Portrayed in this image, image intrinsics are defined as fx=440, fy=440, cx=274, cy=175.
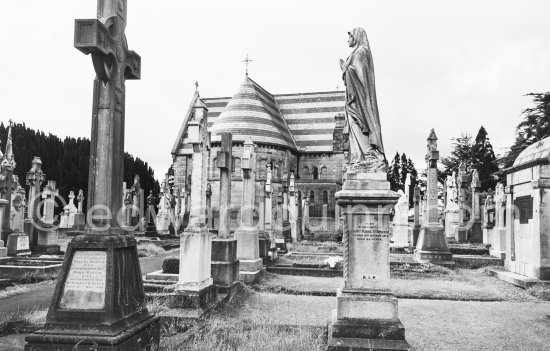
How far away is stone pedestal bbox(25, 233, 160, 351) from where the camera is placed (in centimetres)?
418

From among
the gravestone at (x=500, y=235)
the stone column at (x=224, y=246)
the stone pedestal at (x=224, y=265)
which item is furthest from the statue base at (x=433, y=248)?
the stone pedestal at (x=224, y=265)

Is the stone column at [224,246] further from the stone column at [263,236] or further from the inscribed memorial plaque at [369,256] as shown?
the inscribed memorial plaque at [369,256]

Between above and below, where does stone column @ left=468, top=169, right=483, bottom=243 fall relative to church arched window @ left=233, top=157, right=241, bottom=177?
below

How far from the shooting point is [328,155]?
185 feet

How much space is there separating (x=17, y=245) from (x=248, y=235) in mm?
9051

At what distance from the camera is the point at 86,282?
442 cm

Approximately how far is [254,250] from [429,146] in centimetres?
818

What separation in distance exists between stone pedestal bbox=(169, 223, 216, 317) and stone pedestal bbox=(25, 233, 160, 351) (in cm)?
271

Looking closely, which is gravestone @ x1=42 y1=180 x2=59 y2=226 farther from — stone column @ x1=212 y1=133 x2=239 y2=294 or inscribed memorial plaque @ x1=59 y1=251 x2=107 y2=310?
inscribed memorial plaque @ x1=59 y1=251 x2=107 y2=310

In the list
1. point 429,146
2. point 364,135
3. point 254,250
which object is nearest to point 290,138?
point 429,146

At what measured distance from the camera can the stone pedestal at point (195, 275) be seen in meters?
7.45

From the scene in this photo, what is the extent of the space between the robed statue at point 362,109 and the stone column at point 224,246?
4266mm

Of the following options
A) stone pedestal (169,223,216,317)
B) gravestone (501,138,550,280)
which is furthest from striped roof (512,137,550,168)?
stone pedestal (169,223,216,317)

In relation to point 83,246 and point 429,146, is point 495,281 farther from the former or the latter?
point 83,246
